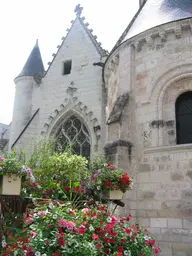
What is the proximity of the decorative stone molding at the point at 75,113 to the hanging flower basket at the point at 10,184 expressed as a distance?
313 inches

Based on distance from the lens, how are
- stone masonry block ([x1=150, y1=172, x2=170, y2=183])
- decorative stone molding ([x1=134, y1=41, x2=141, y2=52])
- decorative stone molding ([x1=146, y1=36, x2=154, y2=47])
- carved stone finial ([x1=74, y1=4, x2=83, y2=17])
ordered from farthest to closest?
carved stone finial ([x1=74, y1=4, x2=83, y2=17]) < decorative stone molding ([x1=134, y1=41, x2=141, y2=52]) < decorative stone molding ([x1=146, y1=36, x2=154, y2=47]) < stone masonry block ([x1=150, y1=172, x2=170, y2=183])

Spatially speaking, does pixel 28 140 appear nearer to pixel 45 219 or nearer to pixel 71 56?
pixel 71 56

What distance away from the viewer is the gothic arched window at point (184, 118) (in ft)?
24.1

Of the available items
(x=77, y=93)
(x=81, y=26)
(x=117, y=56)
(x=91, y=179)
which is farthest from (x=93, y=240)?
(x=81, y=26)

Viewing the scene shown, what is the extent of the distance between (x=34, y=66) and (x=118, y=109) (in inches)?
378

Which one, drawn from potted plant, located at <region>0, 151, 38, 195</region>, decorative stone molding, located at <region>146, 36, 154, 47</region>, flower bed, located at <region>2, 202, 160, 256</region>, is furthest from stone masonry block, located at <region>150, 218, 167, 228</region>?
decorative stone molding, located at <region>146, 36, 154, 47</region>

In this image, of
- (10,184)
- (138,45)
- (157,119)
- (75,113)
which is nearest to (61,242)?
(10,184)

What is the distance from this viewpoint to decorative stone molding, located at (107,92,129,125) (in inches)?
299

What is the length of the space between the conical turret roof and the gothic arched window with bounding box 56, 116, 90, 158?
3.58 metres

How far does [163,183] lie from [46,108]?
8268 mm

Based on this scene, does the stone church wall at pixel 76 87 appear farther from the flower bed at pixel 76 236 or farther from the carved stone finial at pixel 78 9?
the flower bed at pixel 76 236

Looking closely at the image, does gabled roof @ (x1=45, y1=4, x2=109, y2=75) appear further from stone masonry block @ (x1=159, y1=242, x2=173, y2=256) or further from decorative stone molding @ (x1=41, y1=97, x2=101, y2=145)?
stone masonry block @ (x1=159, y1=242, x2=173, y2=256)

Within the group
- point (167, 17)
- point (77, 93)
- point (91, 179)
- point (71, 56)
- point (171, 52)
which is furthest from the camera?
point (71, 56)

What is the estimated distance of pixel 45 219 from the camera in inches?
120
